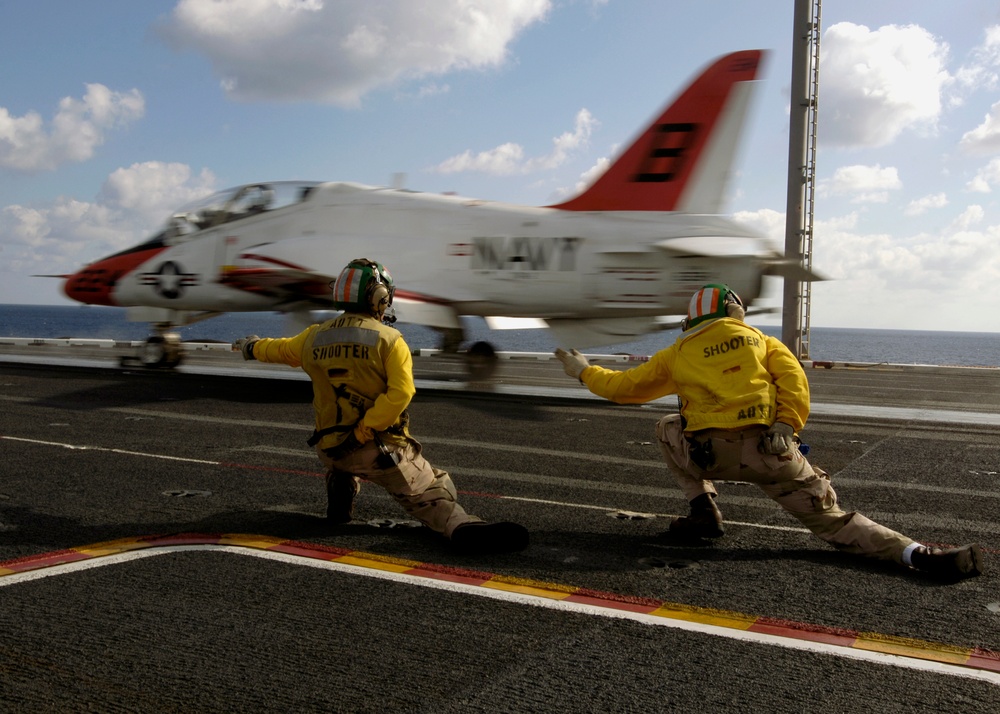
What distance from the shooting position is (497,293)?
15508mm

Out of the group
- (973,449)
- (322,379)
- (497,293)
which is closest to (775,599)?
(322,379)

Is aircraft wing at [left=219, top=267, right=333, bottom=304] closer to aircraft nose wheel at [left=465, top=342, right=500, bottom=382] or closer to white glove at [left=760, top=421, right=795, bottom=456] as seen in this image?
aircraft nose wheel at [left=465, top=342, right=500, bottom=382]

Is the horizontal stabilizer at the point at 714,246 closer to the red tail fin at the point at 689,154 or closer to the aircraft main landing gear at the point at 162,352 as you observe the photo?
the red tail fin at the point at 689,154

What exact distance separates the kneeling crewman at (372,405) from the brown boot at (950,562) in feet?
7.50

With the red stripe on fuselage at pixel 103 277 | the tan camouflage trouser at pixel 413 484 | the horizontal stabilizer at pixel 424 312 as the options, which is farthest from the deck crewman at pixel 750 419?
the red stripe on fuselage at pixel 103 277

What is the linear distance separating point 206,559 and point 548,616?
6.94ft

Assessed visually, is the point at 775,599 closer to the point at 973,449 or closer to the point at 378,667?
the point at 378,667

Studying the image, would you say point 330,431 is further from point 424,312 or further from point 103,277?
point 103,277

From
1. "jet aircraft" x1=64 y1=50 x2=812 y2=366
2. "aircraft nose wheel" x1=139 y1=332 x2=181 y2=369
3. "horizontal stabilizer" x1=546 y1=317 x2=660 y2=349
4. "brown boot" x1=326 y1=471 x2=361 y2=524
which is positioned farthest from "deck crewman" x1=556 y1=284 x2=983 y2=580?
"aircraft nose wheel" x1=139 y1=332 x2=181 y2=369

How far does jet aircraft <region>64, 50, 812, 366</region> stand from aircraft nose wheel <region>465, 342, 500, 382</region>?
5 centimetres

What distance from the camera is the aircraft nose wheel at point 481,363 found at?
16.9 meters

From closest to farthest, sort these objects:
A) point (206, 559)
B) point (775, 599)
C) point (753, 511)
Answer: point (775, 599), point (206, 559), point (753, 511)

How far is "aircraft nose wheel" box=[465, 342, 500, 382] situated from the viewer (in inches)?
667

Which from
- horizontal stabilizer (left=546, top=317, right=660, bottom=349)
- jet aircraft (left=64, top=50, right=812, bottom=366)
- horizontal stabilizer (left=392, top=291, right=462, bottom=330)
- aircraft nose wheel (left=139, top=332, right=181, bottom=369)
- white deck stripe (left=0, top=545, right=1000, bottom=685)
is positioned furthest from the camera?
aircraft nose wheel (left=139, top=332, right=181, bottom=369)
